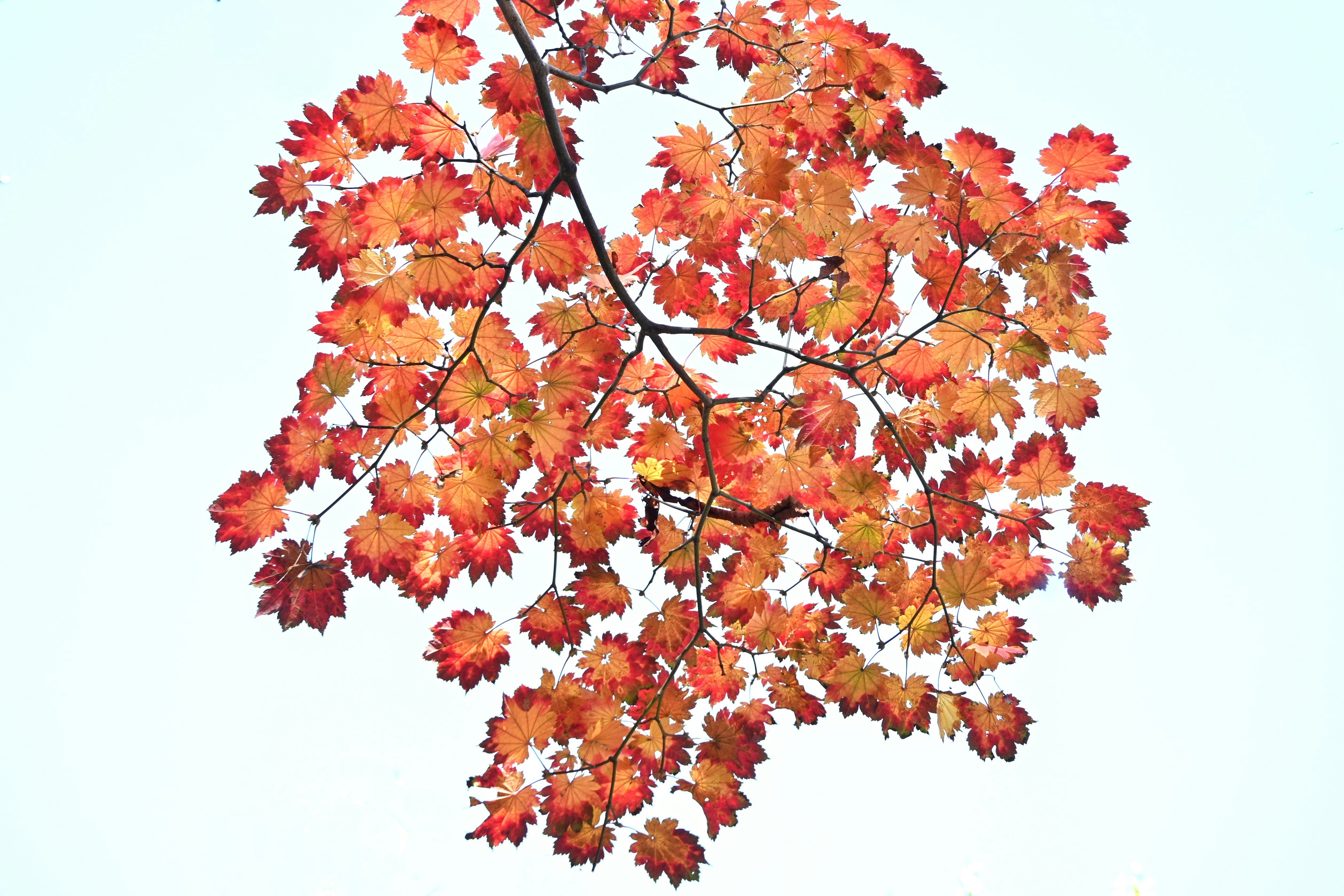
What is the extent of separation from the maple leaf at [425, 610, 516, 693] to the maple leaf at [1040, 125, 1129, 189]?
5.23 ft

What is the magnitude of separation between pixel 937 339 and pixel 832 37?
0.85m

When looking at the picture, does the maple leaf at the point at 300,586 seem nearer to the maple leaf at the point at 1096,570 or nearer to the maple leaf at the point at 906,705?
the maple leaf at the point at 906,705

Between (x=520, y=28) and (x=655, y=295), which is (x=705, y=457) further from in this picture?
(x=520, y=28)

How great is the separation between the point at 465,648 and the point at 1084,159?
1.72 meters

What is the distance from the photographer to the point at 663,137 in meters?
2.26

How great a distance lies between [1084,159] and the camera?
1925 millimetres

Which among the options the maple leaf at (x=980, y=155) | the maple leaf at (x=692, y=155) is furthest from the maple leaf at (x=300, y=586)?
the maple leaf at (x=980, y=155)

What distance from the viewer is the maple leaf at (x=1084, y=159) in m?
1.90

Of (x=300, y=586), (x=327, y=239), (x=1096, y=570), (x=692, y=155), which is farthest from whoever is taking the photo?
(x=692, y=155)

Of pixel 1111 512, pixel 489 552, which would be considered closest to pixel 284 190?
pixel 489 552

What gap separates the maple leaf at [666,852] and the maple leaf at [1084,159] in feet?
5.48

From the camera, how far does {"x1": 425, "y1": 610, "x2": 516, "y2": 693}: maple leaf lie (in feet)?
6.59

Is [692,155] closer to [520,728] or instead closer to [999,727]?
[520,728]

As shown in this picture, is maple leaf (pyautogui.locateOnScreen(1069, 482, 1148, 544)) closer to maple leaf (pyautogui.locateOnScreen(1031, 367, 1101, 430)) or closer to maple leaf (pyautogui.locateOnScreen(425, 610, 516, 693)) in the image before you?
maple leaf (pyautogui.locateOnScreen(1031, 367, 1101, 430))
